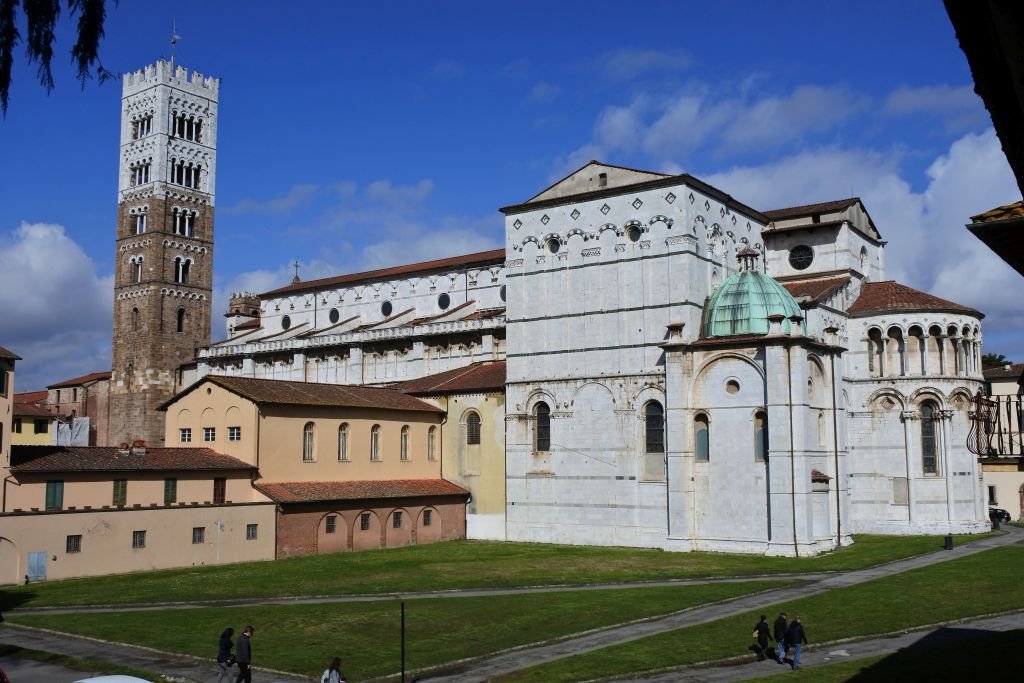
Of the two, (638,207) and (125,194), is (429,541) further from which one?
(125,194)

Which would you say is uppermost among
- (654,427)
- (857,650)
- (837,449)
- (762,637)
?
(654,427)

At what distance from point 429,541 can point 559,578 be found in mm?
15310

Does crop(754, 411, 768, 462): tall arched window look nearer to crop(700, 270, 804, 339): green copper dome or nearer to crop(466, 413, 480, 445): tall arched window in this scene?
crop(700, 270, 804, 339): green copper dome

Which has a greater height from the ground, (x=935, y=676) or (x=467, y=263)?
(x=467, y=263)

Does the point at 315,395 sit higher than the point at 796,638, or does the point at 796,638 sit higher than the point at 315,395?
the point at 315,395

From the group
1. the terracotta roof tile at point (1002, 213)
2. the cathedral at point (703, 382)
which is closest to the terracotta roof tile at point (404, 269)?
the cathedral at point (703, 382)

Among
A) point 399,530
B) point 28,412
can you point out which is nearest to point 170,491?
point 399,530

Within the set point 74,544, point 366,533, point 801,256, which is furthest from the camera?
point 801,256

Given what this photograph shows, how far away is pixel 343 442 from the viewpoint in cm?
5016

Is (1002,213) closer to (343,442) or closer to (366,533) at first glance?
(366,533)

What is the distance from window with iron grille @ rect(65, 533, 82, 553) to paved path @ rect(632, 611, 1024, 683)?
83.3ft

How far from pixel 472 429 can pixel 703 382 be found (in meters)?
14.5

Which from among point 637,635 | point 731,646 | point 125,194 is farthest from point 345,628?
point 125,194

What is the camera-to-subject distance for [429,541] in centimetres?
5122
